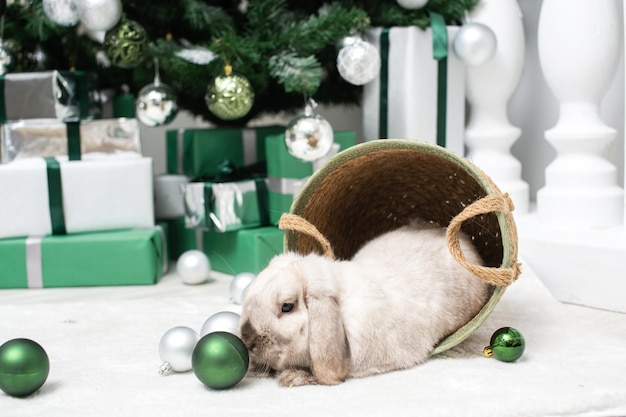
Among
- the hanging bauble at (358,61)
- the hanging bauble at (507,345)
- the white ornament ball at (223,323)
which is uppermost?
the hanging bauble at (358,61)

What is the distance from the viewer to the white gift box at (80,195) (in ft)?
5.57

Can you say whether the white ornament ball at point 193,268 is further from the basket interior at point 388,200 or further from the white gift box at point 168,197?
the basket interior at point 388,200

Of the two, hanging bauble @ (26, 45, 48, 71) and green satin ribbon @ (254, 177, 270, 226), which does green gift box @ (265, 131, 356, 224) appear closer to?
green satin ribbon @ (254, 177, 270, 226)

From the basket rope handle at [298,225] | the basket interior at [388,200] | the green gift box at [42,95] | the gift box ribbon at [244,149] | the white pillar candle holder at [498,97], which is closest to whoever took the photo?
the basket rope handle at [298,225]

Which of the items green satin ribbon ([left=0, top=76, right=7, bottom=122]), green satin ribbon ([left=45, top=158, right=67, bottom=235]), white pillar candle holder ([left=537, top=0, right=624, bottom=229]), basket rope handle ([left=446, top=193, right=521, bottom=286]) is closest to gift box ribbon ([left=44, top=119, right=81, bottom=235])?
green satin ribbon ([left=45, top=158, right=67, bottom=235])

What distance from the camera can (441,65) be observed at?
1870 mm

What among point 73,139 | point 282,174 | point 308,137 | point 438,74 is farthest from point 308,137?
point 73,139

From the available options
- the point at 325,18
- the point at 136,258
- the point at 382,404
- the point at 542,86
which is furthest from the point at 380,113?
the point at 382,404

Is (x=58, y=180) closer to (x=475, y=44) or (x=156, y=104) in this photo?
(x=156, y=104)

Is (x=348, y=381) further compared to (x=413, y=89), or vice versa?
(x=413, y=89)

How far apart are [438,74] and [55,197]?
963 millimetres

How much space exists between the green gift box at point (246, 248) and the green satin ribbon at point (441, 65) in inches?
19.6

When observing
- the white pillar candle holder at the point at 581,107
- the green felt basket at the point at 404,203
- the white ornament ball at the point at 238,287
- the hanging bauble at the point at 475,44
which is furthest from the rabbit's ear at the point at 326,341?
the hanging bauble at the point at 475,44

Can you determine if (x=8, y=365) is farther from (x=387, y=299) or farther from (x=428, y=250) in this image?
(x=428, y=250)
